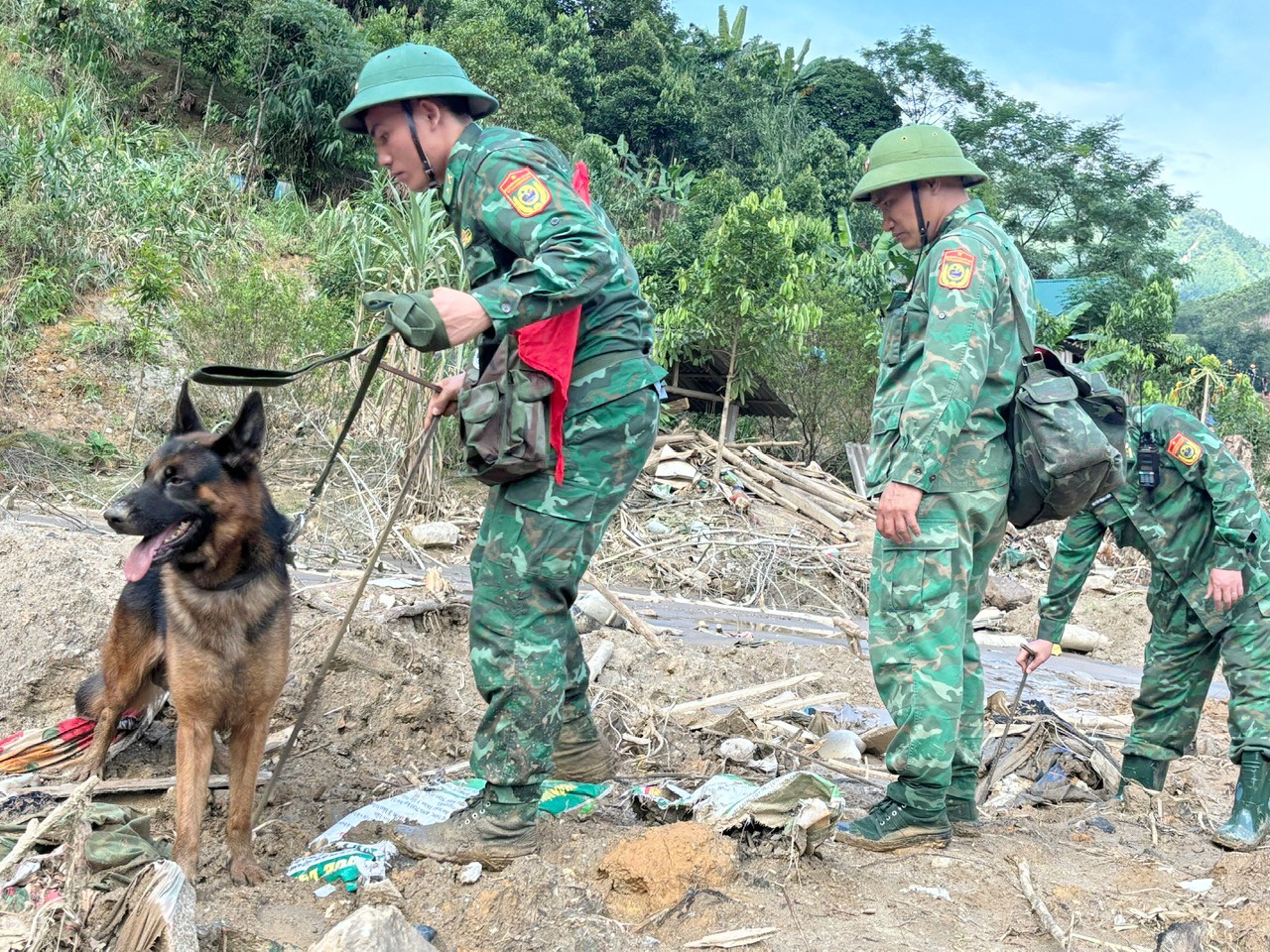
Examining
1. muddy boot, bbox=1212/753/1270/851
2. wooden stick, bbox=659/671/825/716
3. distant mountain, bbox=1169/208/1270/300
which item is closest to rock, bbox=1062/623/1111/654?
wooden stick, bbox=659/671/825/716

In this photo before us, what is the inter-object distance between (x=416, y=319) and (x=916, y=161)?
1857mm

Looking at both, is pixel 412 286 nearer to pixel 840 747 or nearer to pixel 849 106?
pixel 840 747

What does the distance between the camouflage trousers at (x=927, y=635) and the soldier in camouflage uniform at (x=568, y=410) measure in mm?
974

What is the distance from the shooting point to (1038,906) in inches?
120

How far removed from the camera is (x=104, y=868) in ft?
9.10

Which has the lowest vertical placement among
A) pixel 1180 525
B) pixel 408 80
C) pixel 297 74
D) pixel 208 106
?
pixel 1180 525

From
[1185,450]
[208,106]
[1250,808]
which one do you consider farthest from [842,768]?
[208,106]

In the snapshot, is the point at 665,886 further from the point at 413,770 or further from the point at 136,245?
the point at 136,245

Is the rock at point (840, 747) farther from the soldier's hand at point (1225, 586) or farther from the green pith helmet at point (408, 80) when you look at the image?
the green pith helmet at point (408, 80)

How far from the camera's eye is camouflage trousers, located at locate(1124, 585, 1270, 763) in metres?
4.47

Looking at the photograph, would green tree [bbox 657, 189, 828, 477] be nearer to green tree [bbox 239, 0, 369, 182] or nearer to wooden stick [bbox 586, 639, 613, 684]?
wooden stick [bbox 586, 639, 613, 684]

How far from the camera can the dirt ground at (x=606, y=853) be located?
2857 mm

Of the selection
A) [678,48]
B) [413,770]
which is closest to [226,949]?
[413,770]

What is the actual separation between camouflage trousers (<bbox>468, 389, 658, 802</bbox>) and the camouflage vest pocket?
105cm
